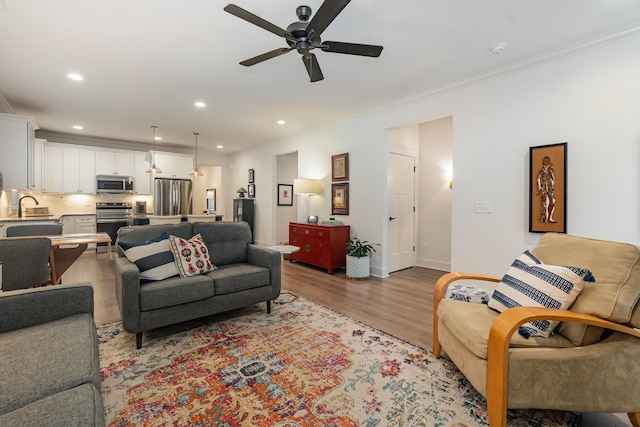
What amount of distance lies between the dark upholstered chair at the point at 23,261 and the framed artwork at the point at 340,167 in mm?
3925

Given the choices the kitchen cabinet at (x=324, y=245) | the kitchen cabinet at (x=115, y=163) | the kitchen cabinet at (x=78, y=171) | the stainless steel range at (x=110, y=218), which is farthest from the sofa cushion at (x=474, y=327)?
the kitchen cabinet at (x=78, y=171)

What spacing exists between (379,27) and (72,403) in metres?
3.06

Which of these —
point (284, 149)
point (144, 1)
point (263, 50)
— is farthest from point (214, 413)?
point (284, 149)

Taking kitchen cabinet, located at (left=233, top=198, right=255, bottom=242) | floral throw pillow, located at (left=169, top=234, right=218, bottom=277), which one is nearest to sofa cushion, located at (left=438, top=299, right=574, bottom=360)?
floral throw pillow, located at (left=169, top=234, right=218, bottom=277)

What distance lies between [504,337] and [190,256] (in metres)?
2.51

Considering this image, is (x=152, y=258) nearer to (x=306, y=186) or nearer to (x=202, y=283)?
(x=202, y=283)

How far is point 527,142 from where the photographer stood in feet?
10.1

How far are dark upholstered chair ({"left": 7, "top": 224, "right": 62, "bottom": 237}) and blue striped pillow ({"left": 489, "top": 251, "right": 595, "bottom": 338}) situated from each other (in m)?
4.70

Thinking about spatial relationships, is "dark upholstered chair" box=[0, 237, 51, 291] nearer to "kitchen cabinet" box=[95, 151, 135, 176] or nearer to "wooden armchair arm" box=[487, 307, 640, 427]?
"wooden armchair arm" box=[487, 307, 640, 427]

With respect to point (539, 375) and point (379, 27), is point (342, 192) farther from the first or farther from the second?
point (539, 375)

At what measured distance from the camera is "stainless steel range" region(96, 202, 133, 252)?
6.47 metres

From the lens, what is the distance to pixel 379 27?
2529 mm

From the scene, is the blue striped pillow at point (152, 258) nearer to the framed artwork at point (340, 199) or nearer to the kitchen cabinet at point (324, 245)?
the kitchen cabinet at point (324, 245)

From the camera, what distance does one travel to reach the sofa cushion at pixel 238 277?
264 cm
